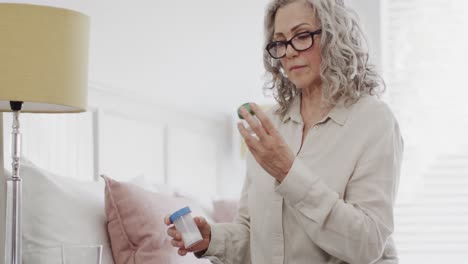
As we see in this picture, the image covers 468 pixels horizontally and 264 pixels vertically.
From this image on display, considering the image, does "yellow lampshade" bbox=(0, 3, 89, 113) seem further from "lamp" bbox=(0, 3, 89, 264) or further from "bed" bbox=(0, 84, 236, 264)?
"bed" bbox=(0, 84, 236, 264)

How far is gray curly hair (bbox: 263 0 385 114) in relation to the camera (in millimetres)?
1956

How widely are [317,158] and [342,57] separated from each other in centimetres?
26

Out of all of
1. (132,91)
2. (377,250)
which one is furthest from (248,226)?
(132,91)

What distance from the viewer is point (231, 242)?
2.07 metres

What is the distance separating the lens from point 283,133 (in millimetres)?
2047

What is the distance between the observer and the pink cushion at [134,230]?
2227mm

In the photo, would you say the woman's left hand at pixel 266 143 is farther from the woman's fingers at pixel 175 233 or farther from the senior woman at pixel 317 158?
the woman's fingers at pixel 175 233

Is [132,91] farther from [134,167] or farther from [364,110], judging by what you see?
[364,110]

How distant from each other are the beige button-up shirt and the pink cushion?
0.79 ft

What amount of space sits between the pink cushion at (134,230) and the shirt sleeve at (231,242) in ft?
0.70

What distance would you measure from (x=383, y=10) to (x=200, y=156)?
3.92 feet

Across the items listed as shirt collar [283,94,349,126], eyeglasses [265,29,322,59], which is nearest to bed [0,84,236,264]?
shirt collar [283,94,349,126]

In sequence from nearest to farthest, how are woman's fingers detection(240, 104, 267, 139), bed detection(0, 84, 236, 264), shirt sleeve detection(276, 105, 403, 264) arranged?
1. woman's fingers detection(240, 104, 267, 139)
2. shirt sleeve detection(276, 105, 403, 264)
3. bed detection(0, 84, 236, 264)

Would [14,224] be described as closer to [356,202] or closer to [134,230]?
[134,230]
